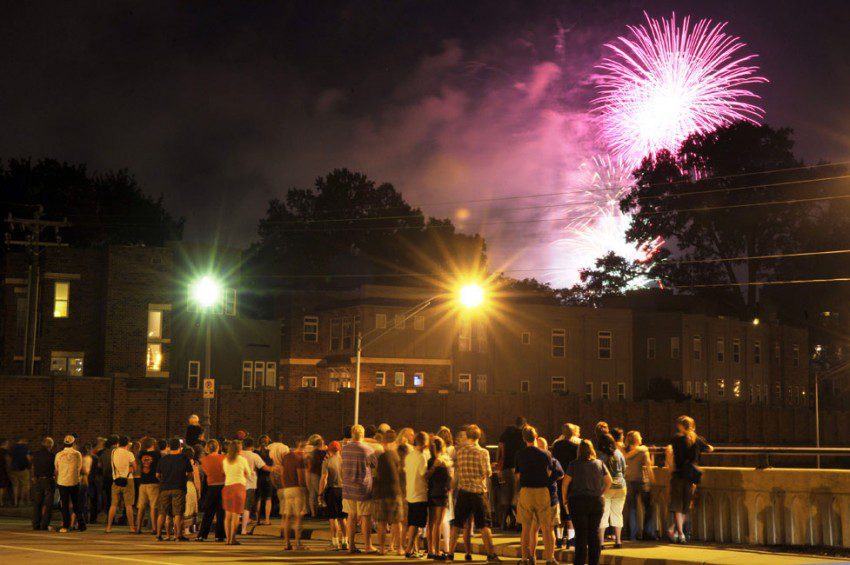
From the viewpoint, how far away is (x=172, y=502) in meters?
20.1

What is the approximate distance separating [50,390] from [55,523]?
2095 centimetres

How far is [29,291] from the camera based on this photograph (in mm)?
48375

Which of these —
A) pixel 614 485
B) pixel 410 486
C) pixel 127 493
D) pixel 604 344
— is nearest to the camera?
pixel 614 485

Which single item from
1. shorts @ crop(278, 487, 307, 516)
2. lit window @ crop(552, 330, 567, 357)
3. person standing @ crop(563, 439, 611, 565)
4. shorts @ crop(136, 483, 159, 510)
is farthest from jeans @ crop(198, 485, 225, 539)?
lit window @ crop(552, 330, 567, 357)

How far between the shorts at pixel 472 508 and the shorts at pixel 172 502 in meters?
6.14

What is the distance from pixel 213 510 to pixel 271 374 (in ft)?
160

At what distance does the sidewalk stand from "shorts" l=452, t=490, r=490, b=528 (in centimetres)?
101

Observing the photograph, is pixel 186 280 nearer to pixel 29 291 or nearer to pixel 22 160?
pixel 29 291

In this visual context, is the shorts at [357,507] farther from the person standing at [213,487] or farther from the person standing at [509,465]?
the person standing at [509,465]

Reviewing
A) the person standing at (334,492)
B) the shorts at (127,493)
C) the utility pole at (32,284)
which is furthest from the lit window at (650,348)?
A: the shorts at (127,493)

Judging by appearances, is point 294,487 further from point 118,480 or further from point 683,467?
point 683,467

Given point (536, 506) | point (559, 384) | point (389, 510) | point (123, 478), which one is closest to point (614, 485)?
point (536, 506)

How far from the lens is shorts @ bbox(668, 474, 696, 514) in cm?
1800

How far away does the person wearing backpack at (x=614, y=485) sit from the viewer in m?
16.7
